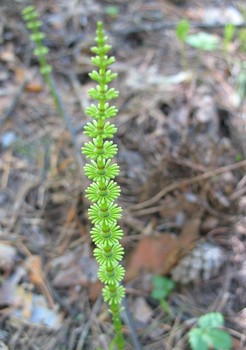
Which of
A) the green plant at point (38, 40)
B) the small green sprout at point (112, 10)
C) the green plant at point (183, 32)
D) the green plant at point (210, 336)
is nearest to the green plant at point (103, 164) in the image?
the green plant at point (210, 336)

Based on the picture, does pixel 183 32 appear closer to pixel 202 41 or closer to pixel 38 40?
pixel 202 41

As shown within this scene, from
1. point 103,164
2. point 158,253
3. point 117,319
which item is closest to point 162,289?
point 158,253

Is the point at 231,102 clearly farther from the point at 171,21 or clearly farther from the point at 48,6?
the point at 48,6

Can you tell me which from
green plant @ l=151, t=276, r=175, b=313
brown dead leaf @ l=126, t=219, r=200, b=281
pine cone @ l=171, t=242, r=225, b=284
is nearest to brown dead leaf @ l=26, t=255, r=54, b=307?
brown dead leaf @ l=126, t=219, r=200, b=281

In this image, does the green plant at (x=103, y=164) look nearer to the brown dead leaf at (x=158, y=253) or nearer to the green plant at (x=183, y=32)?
the brown dead leaf at (x=158, y=253)

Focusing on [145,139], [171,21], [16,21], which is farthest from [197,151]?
[16,21]

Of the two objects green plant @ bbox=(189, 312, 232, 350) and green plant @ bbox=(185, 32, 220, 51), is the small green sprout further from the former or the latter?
green plant @ bbox=(189, 312, 232, 350)
